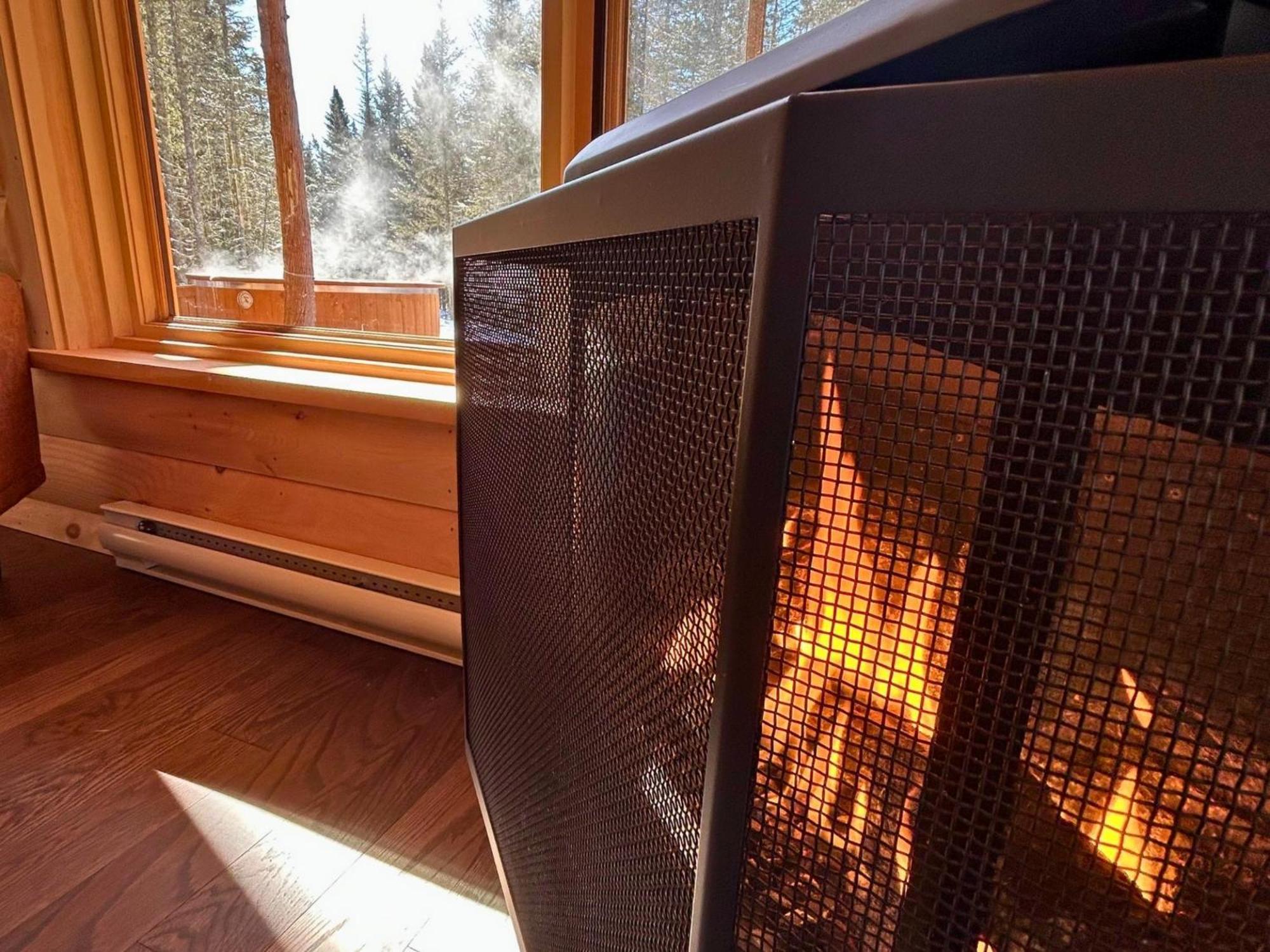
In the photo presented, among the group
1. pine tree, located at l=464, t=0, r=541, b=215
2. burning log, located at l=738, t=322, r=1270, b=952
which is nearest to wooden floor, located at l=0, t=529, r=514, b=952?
burning log, located at l=738, t=322, r=1270, b=952

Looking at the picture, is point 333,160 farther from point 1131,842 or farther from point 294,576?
point 1131,842

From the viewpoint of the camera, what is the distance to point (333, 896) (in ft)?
3.01

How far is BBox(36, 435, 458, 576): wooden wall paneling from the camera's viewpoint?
1.50m

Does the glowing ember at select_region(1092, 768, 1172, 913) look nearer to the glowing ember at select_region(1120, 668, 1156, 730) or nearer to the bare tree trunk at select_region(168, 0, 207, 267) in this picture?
the glowing ember at select_region(1120, 668, 1156, 730)

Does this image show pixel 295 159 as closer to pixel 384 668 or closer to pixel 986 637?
pixel 384 668

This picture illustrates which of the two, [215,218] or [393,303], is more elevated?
[215,218]

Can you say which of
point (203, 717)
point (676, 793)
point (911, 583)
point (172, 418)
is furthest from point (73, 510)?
point (911, 583)

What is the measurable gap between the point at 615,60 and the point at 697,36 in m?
0.15

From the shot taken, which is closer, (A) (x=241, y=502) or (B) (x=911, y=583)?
(B) (x=911, y=583)

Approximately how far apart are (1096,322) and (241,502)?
186 cm

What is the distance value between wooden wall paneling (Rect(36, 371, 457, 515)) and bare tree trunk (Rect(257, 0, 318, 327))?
0.28m

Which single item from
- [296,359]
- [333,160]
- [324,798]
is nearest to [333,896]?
[324,798]

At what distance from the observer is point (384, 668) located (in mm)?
1438

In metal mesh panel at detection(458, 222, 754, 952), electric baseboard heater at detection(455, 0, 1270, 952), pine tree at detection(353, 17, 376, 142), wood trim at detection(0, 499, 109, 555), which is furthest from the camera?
wood trim at detection(0, 499, 109, 555)
